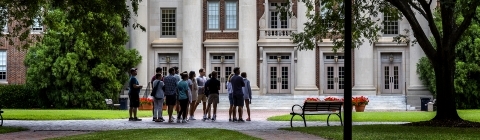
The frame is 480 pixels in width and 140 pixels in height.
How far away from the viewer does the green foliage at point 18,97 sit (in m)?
46.4

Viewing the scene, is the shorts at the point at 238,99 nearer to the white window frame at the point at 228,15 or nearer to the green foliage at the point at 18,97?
the green foliage at the point at 18,97

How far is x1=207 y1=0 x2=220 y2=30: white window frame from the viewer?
161 ft

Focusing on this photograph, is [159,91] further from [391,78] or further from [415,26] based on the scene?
[391,78]

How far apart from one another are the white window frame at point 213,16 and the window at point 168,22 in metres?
2.31

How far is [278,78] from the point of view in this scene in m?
48.6

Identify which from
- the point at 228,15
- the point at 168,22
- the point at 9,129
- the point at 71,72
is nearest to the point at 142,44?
the point at 168,22

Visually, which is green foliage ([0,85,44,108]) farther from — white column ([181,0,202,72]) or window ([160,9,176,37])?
white column ([181,0,202,72])

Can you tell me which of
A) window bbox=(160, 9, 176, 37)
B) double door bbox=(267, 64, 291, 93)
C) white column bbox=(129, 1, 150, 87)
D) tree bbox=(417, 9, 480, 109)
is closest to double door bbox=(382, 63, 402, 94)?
tree bbox=(417, 9, 480, 109)

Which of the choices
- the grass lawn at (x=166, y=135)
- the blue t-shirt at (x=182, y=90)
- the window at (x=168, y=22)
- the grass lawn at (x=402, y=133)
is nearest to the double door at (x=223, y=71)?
the window at (x=168, y=22)

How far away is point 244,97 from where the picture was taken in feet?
86.7

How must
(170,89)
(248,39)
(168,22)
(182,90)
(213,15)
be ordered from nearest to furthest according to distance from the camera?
1. (182,90)
2. (170,89)
3. (248,39)
4. (213,15)
5. (168,22)

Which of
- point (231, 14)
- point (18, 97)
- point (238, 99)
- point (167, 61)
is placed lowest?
point (18, 97)

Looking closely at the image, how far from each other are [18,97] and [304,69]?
16648 mm

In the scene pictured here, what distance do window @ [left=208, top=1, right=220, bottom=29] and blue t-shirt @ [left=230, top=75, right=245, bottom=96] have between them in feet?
77.4
